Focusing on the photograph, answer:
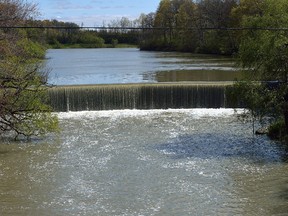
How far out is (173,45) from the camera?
228ft

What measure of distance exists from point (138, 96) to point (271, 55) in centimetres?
1017

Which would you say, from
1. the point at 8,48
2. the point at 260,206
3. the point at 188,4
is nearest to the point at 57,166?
the point at 8,48

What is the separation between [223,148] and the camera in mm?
15812

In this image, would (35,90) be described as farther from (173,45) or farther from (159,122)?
(173,45)

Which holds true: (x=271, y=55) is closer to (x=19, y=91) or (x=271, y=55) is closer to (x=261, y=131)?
(x=261, y=131)

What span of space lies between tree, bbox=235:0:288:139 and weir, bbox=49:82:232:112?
7507 millimetres

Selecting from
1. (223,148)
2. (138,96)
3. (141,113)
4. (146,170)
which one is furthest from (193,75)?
(146,170)

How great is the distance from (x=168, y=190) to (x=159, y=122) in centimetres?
827

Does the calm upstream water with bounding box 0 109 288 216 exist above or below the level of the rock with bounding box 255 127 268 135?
below

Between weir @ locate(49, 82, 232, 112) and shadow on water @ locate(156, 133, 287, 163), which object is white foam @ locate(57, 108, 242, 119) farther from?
shadow on water @ locate(156, 133, 287, 163)

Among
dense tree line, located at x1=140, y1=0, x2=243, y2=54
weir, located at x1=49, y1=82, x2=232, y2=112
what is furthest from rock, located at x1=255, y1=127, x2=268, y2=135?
dense tree line, located at x1=140, y1=0, x2=243, y2=54

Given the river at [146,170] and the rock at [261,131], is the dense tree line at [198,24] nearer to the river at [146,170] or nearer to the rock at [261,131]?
the rock at [261,131]

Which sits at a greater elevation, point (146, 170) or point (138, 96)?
point (138, 96)

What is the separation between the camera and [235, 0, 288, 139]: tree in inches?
579
